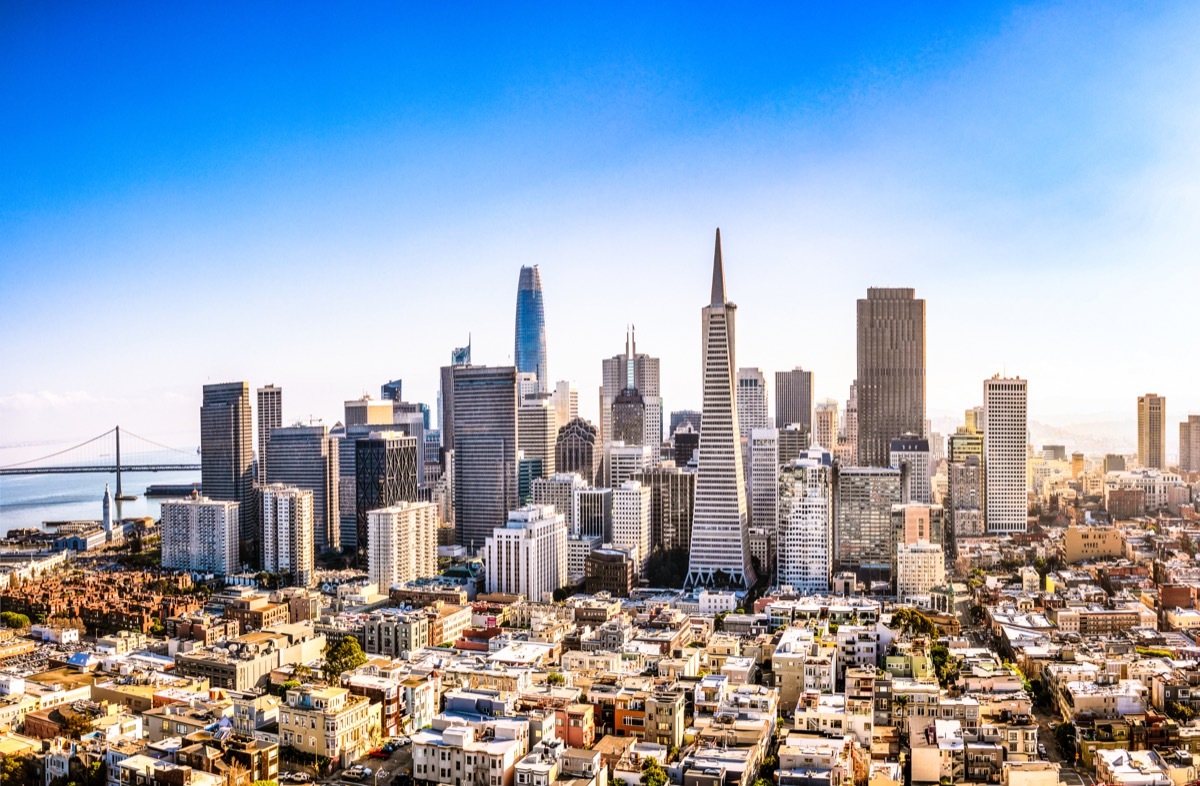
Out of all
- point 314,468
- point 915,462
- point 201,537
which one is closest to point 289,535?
point 201,537

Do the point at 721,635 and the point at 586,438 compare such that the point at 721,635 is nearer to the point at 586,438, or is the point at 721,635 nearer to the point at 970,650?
the point at 970,650

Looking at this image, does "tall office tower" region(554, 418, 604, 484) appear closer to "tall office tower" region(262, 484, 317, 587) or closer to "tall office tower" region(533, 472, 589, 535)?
"tall office tower" region(533, 472, 589, 535)

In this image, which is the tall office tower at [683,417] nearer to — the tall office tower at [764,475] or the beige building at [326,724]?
the tall office tower at [764,475]

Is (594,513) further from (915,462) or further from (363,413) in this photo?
(363,413)

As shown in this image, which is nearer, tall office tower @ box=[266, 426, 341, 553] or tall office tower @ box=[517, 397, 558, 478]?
tall office tower @ box=[266, 426, 341, 553]

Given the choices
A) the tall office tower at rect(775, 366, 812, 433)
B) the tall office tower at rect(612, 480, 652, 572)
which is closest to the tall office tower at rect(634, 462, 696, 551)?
the tall office tower at rect(612, 480, 652, 572)

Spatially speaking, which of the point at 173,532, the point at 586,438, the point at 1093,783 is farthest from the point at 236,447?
the point at 1093,783

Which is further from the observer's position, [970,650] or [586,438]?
[586,438]
